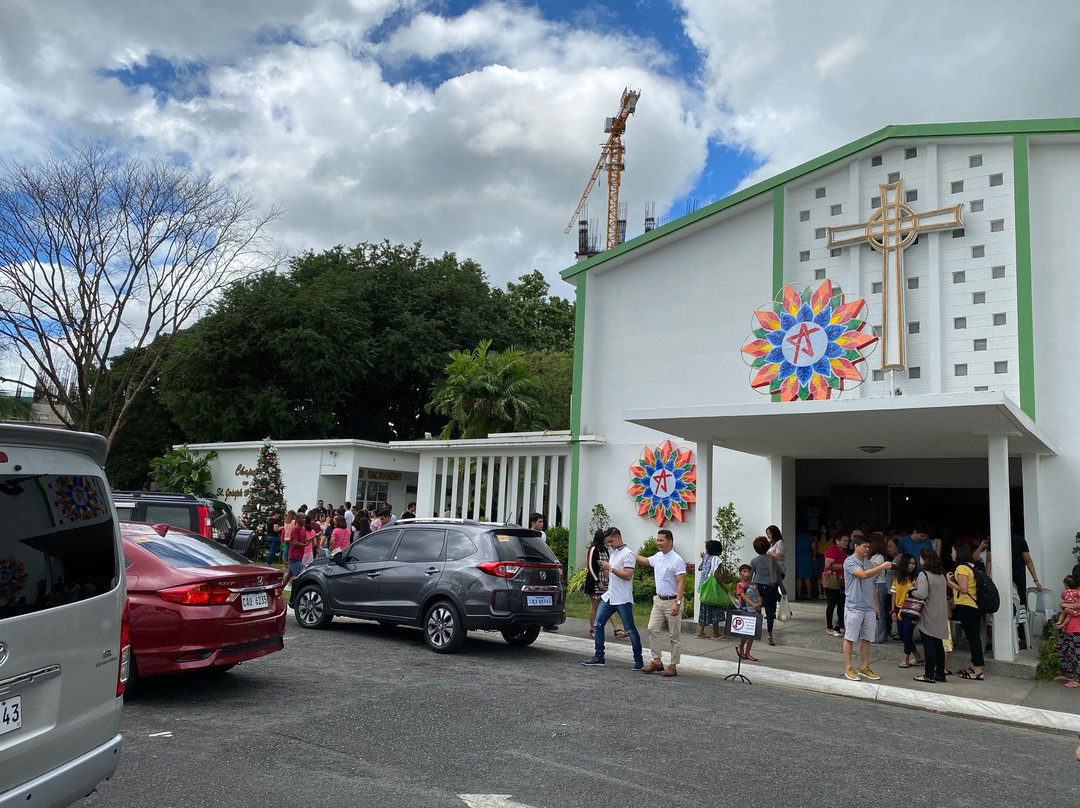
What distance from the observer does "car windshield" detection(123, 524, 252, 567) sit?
24.6 feet

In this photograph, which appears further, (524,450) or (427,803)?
(524,450)

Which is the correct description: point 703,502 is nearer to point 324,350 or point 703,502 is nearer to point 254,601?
point 254,601

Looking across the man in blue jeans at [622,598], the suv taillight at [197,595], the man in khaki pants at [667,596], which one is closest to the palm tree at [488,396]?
the man in blue jeans at [622,598]

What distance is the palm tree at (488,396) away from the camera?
→ 25172mm

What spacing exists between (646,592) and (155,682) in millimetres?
10282

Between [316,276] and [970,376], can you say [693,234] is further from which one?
[316,276]

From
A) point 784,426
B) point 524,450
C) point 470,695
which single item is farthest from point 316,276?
point 470,695

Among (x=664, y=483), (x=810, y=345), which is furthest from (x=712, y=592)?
(x=664, y=483)

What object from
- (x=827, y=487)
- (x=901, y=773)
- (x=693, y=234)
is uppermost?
(x=693, y=234)

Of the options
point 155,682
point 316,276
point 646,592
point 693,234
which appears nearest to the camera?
point 155,682

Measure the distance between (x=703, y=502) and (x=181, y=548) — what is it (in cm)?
828

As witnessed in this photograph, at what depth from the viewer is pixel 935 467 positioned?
17969 millimetres

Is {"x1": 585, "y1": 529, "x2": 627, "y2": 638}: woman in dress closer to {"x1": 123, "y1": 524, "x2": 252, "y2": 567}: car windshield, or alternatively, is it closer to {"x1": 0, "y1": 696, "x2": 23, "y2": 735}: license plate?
{"x1": 123, "y1": 524, "x2": 252, "y2": 567}: car windshield

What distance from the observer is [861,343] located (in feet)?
45.9
